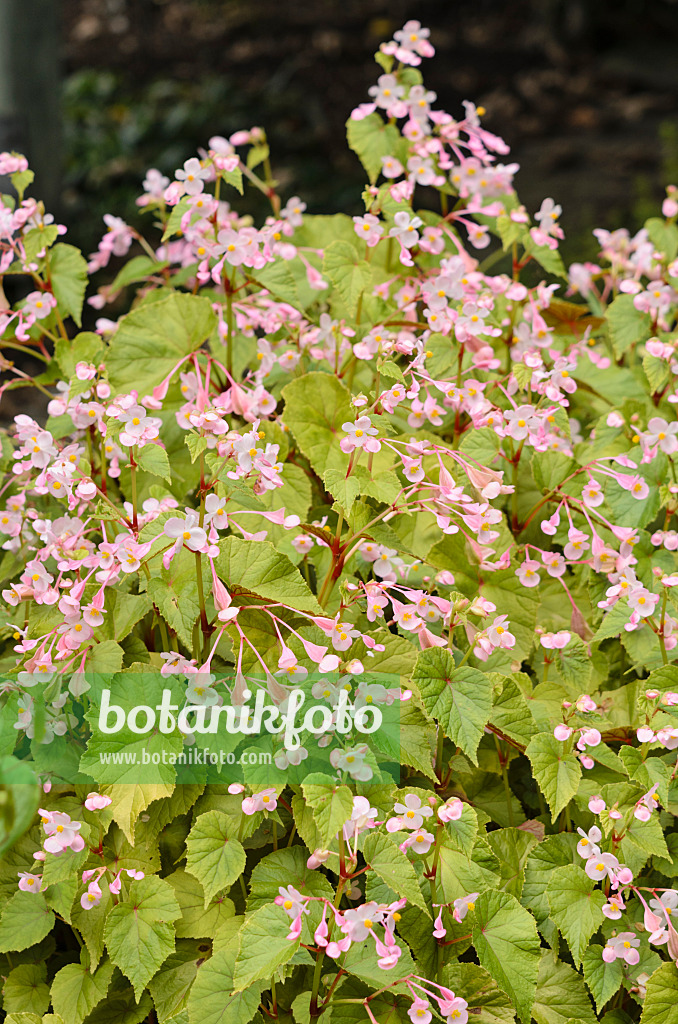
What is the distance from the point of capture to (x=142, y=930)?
4.00 feet

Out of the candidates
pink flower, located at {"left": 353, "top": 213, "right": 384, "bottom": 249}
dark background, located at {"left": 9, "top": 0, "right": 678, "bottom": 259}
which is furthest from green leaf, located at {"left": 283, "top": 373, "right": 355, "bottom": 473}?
dark background, located at {"left": 9, "top": 0, "right": 678, "bottom": 259}

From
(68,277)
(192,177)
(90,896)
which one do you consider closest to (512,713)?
(90,896)

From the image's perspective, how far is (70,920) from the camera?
49.6 inches

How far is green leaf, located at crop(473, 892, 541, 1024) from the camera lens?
47.1 inches

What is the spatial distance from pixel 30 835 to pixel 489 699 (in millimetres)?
705

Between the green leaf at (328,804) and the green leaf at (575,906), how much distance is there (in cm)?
33

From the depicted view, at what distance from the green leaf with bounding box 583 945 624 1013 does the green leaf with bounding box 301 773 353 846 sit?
1.36 ft

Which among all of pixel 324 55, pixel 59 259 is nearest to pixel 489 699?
pixel 59 259

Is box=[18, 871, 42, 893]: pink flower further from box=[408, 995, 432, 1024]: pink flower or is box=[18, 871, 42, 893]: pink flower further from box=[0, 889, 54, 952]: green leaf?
box=[408, 995, 432, 1024]: pink flower

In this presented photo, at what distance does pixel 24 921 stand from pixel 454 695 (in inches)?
26.2

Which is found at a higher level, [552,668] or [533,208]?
[552,668]

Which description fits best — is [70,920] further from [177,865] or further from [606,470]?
[606,470]

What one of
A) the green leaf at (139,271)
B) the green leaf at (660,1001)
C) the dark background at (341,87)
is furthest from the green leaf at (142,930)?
the dark background at (341,87)

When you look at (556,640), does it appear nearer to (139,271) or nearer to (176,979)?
(176,979)
